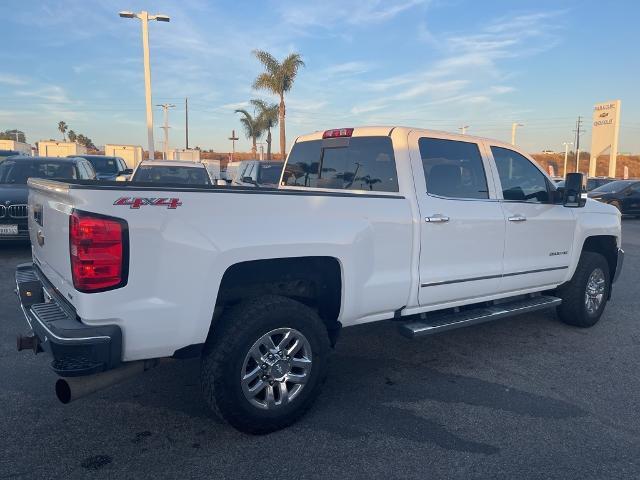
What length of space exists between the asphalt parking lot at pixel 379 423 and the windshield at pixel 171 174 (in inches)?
244

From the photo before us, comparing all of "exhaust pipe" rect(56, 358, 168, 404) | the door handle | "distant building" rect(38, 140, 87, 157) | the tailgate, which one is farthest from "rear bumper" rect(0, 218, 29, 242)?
"distant building" rect(38, 140, 87, 157)

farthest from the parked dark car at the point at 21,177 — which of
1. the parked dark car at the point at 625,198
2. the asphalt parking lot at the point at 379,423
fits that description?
the parked dark car at the point at 625,198

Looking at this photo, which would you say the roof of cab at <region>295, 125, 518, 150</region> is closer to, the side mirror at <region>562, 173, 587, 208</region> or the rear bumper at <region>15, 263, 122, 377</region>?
the side mirror at <region>562, 173, 587, 208</region>

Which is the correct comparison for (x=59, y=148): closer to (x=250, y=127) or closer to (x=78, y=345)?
(x=250, y=127)

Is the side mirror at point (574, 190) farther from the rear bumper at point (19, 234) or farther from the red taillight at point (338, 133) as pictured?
the rear bumper at point (19, 234)

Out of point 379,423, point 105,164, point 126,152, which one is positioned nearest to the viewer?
point 379,423

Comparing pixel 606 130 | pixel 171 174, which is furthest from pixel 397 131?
pixel 606 130

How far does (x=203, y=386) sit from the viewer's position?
10.4 ft

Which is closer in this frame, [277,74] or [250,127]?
[277,74]

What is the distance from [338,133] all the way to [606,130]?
42365 millimetres

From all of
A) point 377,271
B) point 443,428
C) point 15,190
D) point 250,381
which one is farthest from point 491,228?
point 15,190

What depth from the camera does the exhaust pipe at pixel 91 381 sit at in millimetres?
2783

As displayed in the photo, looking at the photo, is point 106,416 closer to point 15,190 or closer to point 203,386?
point 203,386

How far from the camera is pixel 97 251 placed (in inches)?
105
